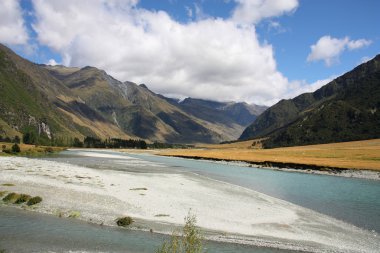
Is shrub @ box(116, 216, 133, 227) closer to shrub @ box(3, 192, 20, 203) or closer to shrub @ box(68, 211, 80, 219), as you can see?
shrub @ box(68, 211, 80, 219)

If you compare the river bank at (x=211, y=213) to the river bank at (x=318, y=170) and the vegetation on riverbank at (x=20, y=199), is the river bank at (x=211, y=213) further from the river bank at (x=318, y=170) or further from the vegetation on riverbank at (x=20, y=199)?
the river bank at (x=318, y=170)

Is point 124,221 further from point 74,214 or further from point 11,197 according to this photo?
point 11,197

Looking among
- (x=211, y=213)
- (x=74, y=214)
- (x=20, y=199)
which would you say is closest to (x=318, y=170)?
(x=211, y=213)

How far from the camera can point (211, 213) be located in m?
35.3

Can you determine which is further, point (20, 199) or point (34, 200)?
point (20, 199)

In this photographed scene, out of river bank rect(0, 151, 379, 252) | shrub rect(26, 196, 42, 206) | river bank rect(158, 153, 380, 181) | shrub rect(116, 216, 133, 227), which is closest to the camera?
river bank rect(0, 151, 379, 252)

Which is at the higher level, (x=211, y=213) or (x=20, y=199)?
(x=20, y=199)

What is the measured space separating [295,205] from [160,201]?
1757 centimetres

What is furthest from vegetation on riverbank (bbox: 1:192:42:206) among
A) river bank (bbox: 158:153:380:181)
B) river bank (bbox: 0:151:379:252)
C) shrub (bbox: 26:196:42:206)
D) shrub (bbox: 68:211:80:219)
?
river bank (bbox: 158:153:380:181)

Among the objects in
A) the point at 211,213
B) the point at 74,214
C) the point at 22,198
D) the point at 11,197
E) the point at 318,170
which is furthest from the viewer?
the point at 318,170

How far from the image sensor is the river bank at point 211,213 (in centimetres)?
2712

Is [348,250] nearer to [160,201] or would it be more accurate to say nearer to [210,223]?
[210,223]

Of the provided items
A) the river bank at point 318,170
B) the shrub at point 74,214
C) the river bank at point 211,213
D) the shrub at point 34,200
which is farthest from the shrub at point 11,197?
the river bank at point 318,170

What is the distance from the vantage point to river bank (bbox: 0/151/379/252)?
27.1 meters
